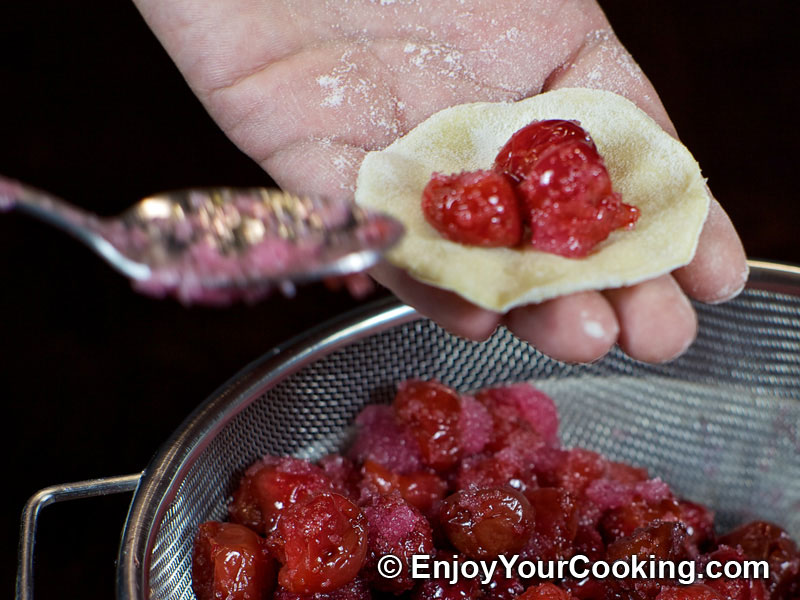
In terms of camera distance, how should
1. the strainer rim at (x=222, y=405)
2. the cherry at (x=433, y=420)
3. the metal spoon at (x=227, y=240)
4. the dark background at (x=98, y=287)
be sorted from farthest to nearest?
the dark background at (x=98, y=287) → the cherry at (x=433, y=420) → the strainer rim at (x=222, y=405) → the metal spoon at (x=227, y=240)

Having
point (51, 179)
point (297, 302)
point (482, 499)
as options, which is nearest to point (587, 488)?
point (482, 499)

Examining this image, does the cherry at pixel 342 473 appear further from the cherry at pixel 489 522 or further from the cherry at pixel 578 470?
the cherry at pixel 578 470

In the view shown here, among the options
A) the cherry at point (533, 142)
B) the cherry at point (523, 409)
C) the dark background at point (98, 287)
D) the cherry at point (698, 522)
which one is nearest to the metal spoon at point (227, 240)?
the cherry at point (533, 142)

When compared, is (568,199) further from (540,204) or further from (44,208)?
(44,208)

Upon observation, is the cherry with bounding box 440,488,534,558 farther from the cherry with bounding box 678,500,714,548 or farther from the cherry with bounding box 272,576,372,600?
the cherry with bounding box 678,500,714,548

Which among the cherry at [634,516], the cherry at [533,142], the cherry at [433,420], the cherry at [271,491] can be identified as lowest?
the cherry at [634,516]

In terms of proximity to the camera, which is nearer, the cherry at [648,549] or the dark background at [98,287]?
the cherry at [648,549]

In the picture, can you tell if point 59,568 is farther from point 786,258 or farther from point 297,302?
point 786,258
